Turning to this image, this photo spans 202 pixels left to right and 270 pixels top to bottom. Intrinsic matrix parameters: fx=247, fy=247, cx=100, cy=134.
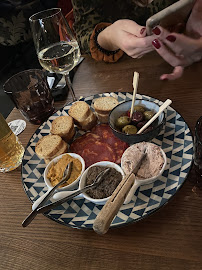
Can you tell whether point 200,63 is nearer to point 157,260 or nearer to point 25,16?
point 157,260

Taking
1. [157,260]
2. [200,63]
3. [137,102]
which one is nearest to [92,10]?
[200,63]

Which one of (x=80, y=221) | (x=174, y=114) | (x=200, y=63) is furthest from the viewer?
(x=200, y=63)

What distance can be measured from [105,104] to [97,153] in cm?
27

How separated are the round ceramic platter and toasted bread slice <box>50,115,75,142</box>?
0.13 metres

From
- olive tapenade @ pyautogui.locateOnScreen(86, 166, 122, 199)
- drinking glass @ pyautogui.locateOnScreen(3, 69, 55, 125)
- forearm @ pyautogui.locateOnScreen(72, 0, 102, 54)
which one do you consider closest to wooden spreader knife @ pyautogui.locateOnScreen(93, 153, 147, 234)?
olive tapenade @ pyautogui.locateOnScreen(86, 166, 122, 199)

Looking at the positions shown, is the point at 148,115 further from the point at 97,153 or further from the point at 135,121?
the point at 97,153

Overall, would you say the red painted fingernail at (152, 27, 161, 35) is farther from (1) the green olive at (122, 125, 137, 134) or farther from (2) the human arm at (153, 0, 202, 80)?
(1) the green olive at (122, 125, 137, 134)

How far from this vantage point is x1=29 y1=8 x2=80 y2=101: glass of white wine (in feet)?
3.56

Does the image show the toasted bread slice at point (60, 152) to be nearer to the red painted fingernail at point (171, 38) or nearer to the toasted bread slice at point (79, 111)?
the toasted bread slice at point (79, 111)

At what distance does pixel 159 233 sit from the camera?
65 centimetres

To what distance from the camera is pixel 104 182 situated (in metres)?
0.76

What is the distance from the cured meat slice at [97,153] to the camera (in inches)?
36.2

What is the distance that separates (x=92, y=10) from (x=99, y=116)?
897 mm

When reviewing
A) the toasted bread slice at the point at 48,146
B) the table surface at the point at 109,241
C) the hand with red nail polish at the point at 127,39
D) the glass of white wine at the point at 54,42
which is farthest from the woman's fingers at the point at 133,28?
the table surface at the point at 109,241
